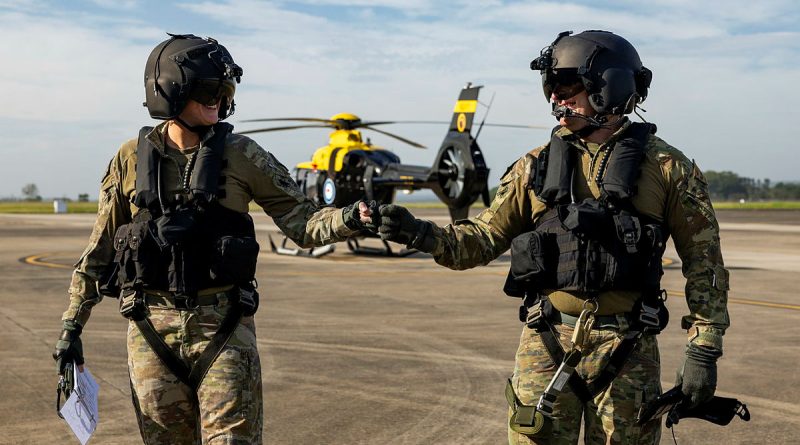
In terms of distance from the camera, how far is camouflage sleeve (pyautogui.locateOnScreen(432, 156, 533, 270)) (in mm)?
3902

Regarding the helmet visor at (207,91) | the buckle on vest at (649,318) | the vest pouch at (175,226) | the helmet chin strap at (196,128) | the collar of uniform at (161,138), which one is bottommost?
the buckle on vest at (649,318)

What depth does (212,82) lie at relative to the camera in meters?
3.98

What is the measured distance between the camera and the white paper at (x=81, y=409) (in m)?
3.99

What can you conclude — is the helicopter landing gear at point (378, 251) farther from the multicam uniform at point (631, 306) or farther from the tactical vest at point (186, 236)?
the multicam uniform at point (631, 306)

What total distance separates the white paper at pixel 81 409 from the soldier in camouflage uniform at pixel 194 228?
0.12 meters

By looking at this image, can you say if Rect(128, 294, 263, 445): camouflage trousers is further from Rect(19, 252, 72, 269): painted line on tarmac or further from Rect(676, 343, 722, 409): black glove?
Rect(19, 252, 72, 269): painted line on tarmac

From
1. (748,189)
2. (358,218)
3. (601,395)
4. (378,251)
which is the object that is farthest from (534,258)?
(748,189)

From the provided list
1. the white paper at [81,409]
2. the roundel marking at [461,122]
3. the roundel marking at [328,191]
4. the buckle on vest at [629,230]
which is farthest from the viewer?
the roundel marking at [328,191]

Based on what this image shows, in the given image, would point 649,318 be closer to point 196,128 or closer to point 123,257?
point 196,128

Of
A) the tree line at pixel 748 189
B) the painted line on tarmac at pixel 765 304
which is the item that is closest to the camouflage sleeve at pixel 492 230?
the painted line on tarmac at pixel 765 304

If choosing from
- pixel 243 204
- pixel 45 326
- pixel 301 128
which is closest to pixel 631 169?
pixel 243 204

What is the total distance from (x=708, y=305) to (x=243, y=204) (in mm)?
2109

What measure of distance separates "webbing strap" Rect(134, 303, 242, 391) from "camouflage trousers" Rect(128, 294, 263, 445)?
0.06 ft

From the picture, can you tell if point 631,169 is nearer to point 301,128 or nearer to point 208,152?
point 208,152
